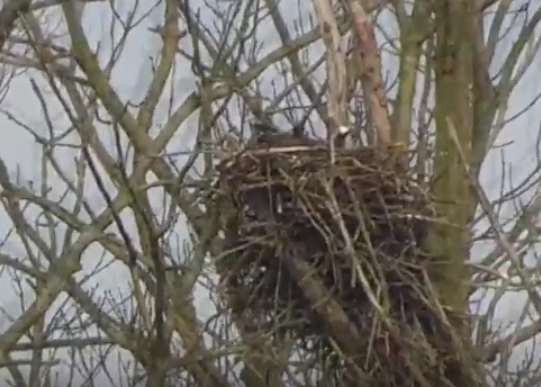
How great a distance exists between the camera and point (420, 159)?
251 centimetres

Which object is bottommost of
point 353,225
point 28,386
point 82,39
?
point 28,386

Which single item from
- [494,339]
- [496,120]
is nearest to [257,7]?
[496,120]

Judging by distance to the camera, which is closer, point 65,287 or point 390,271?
point 390,271

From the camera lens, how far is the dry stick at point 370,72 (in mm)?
2297

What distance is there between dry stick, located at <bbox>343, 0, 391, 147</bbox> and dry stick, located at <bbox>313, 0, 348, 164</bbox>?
102mm

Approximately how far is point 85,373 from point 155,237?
216 cm

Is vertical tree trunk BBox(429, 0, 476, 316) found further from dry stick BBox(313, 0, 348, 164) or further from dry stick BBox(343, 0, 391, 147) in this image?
dry stick BBox(313, 0, 348, 164)

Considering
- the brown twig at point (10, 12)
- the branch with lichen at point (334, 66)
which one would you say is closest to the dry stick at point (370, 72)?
the branch with lichen at point (334, 66)

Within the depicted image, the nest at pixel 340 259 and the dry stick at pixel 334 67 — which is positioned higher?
the dry stick at pixel 334 67

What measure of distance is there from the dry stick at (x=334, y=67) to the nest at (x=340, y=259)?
3.1 inches

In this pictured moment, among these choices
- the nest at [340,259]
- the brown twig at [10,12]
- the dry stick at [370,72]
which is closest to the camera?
the nest at [340,259]

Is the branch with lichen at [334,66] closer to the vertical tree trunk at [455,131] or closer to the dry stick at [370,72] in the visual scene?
the dry stick at [370,72]

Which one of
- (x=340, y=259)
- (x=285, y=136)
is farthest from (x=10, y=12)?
(x=340, y=259)

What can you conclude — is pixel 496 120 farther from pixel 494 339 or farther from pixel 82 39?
pixel 82 39
